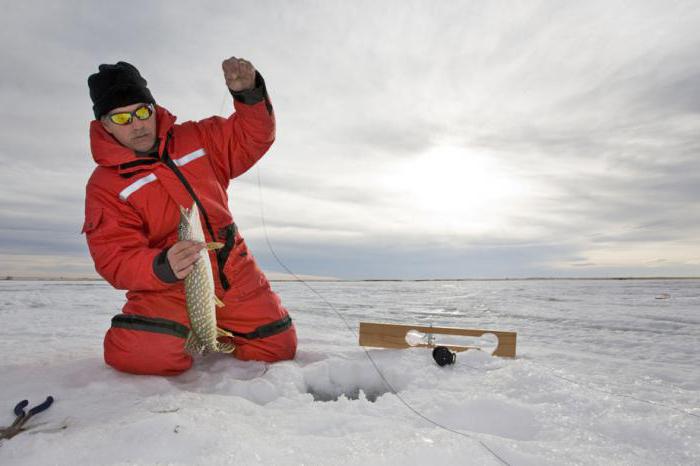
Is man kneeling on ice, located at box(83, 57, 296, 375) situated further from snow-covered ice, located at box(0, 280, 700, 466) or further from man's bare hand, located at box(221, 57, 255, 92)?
snow-covered ice, located at box(0, 280, 700, 466)

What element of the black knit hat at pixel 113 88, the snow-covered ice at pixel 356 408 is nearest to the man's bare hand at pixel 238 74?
the black knit hat at pixel 113 88

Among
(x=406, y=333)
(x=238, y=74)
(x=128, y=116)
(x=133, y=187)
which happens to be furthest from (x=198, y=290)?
(x=406, y=333)

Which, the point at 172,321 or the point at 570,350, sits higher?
the point at 172,321

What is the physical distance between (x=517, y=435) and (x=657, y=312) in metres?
7.02

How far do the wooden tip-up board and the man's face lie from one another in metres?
2.06

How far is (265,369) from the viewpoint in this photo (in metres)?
2.90

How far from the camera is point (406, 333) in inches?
127

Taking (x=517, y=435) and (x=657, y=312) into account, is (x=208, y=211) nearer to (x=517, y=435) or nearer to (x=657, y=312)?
(x=517, y=435)

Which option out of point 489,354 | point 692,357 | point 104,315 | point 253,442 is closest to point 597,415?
point 489,354

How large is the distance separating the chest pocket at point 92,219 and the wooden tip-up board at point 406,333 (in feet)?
6.57

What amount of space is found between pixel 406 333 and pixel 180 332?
1635mm

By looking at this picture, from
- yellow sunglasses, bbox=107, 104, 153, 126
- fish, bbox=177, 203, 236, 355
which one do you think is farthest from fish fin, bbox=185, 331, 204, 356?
yellow sunglasses, bbox=107, 104, 153, 126

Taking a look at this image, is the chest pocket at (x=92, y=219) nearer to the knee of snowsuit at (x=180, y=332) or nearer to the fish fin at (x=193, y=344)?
the knee of snowsuit at (x=180, y=332)

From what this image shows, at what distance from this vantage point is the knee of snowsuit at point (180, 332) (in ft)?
8.81
